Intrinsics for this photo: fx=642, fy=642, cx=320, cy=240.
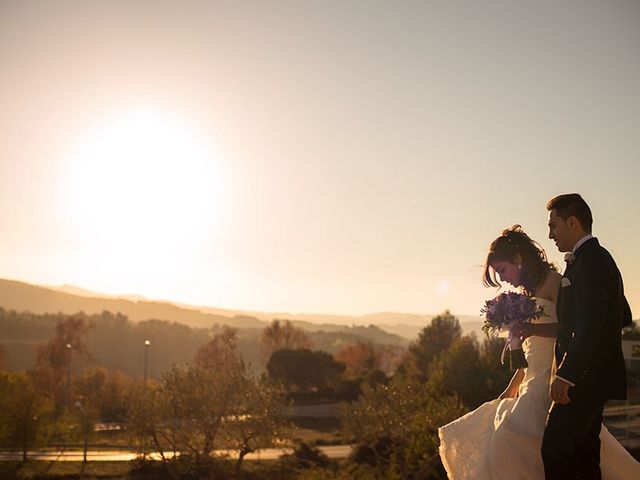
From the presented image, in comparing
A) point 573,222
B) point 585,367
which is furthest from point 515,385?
point 573,222

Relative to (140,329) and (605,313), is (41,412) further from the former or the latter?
(140,329)

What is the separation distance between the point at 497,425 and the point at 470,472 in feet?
1.61

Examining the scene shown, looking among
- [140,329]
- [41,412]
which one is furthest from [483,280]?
[140,329]

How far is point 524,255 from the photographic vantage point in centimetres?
556

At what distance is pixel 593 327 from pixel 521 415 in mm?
994

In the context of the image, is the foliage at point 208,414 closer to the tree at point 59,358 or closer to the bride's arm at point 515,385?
the bride's arm at point 515,385

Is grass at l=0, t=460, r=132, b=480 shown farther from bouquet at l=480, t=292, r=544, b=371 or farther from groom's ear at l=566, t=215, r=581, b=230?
groom's ear at l=566, t=215, r=581, b=230

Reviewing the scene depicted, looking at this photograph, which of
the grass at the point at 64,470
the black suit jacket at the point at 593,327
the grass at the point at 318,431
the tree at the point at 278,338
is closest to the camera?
the black suit jacket at the point at 593,327

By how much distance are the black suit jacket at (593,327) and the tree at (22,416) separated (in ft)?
143

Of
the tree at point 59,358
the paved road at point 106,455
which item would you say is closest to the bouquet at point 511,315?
the paved road at point 106,455

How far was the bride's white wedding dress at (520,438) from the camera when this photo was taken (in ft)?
16.4

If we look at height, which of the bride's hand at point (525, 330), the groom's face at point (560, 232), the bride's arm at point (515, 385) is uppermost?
the groom's face at point (560, 232)

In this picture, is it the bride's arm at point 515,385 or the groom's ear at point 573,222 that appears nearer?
the groom's ear at point 573,222

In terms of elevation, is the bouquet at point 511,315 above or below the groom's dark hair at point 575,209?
below
